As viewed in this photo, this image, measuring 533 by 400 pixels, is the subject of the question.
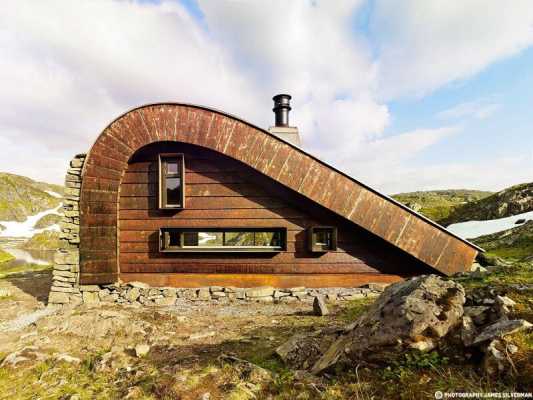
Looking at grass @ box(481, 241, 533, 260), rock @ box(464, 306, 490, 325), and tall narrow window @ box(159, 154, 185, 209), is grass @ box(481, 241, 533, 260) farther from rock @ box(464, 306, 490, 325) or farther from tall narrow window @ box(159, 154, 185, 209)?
tall narrow window @ box(159, 154, 185, 209)

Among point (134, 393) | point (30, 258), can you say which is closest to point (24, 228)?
point (30, 258)

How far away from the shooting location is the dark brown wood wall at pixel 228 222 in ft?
26.7

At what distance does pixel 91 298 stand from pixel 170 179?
454cm

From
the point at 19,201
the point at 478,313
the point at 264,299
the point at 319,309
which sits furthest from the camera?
the point at 19,201

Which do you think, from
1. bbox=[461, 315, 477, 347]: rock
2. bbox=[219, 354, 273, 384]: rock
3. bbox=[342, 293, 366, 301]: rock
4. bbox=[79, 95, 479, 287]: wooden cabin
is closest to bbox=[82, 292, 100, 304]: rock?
bbox=[79, 95, 479, 287]: wooden cabin

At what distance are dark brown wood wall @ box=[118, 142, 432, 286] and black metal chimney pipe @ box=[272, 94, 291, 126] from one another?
412 cm

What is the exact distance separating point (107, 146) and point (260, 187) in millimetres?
5209

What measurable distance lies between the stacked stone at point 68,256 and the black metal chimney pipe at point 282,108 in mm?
8151

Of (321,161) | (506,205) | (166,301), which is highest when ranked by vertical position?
(321,161)

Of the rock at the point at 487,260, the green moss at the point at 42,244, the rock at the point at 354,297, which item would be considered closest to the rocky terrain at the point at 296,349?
the rock at the point at 354,297

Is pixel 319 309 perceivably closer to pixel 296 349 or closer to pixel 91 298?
pixel 296 349

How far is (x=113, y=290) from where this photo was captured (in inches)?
321

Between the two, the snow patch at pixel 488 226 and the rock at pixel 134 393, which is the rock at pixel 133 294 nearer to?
the rock at pixel 134 393

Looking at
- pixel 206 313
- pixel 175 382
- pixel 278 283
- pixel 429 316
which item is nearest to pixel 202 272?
pixel 206 313
